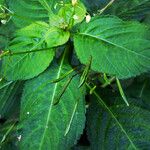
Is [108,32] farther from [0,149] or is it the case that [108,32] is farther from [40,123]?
[0,149]

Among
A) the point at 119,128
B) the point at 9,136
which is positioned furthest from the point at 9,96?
the point at 119,128

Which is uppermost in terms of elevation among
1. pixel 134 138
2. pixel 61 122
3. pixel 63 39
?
pixel 63 39

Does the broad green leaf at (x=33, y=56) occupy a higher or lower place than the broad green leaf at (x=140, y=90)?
higher

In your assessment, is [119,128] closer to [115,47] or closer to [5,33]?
[115,47]

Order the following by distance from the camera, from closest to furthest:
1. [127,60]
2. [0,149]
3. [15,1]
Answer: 1. [127,60]
2. [15,1]
3. [0,149]

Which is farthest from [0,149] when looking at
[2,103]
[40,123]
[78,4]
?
[78,4]

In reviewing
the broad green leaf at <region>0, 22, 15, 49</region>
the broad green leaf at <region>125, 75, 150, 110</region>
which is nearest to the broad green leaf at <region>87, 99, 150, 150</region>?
the broad green leaf at <region>125, 75, 150, 110</region>

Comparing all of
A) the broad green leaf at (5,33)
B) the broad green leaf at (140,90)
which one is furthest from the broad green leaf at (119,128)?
the broad green leaf at (5,33)

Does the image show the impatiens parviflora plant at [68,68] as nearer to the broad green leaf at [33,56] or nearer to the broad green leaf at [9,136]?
the broad green leaf at [33,56]

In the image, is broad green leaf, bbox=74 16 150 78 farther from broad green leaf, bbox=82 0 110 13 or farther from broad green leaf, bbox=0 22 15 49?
broad green leaf, bbox=0 22 15 49
